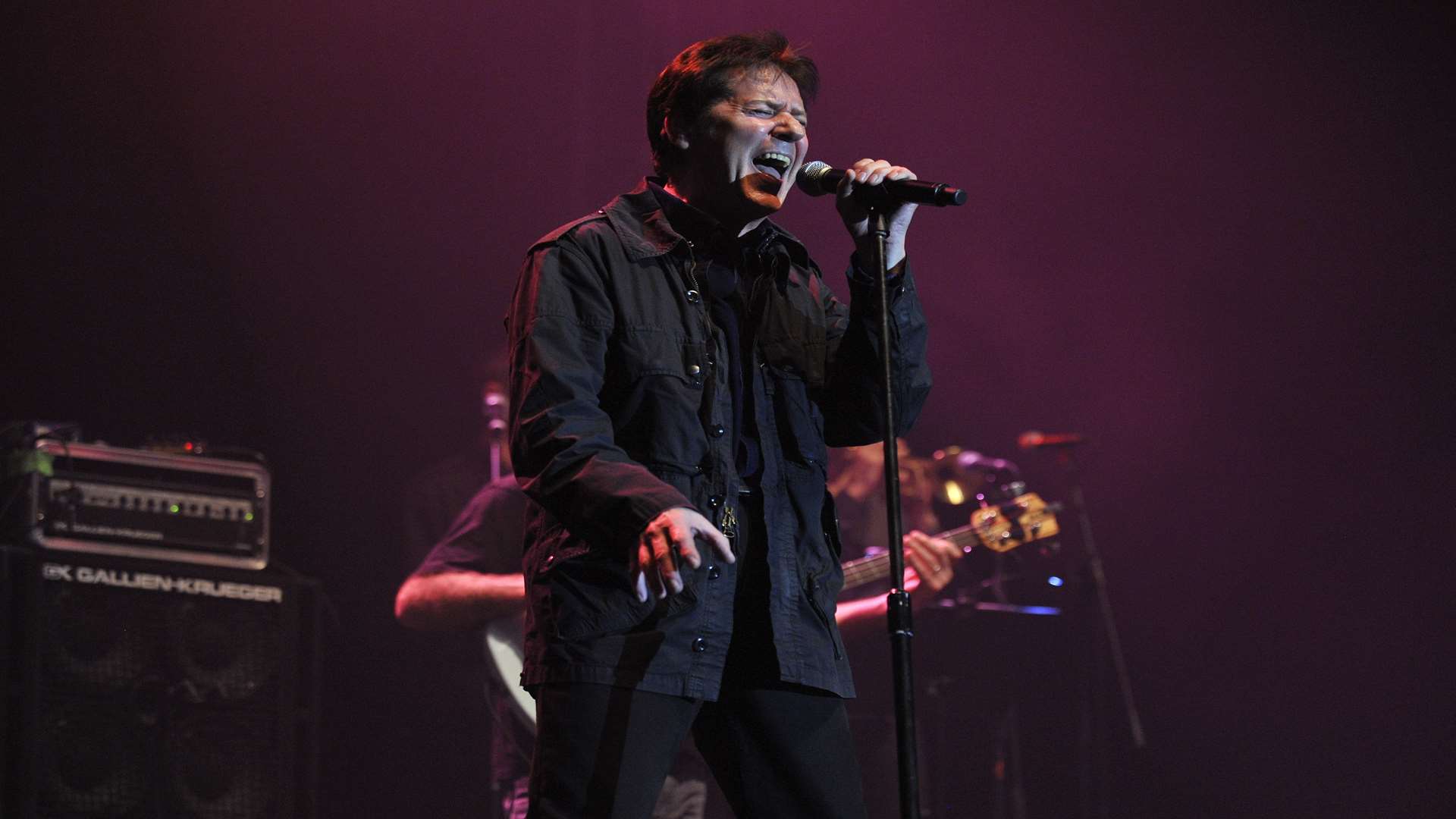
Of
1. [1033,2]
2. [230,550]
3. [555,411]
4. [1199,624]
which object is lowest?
[1199,624]

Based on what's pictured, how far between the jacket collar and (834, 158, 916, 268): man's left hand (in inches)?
8.6

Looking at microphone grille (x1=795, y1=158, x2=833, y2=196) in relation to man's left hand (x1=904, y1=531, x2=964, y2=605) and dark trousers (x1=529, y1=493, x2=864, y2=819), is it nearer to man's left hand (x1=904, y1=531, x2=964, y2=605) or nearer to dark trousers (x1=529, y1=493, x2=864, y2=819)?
dark trousers (x1=529, y1=493, x2=864, y2=819)

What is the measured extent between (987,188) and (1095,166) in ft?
1.54

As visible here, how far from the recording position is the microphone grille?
212 centimetres

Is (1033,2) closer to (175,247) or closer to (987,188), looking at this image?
(987,188)

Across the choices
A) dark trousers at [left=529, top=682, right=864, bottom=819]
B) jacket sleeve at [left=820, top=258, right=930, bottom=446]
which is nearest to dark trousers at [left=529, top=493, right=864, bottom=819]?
dark trousers at [left=529, top=682, right=864, bottom=819]

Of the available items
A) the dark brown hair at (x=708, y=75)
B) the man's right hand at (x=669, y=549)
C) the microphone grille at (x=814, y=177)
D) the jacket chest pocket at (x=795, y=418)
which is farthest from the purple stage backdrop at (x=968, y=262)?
the man's right hand at (x=669, y=549)

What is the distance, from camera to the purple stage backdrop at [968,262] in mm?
5410

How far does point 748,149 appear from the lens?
2246mm

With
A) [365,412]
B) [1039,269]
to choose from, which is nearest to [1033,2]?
[1039,269]

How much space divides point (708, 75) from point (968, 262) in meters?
4.33

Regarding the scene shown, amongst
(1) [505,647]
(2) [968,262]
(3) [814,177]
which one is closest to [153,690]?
(1) [505,647]

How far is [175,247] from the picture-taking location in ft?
19.3

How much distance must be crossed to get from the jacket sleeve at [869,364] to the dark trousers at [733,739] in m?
0.29
